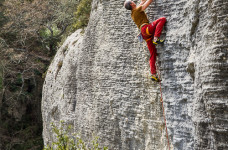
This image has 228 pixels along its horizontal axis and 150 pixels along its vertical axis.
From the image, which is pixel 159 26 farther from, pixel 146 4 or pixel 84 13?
pixel 84 13

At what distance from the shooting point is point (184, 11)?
3.66 metres

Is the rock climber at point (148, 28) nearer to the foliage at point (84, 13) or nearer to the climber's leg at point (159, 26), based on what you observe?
the climber's leg at point (159, 26)

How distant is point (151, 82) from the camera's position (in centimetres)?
454

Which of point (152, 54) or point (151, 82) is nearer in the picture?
point (152, 54)

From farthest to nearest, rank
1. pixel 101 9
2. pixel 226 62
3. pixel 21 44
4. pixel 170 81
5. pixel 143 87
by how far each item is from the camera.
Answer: pixel 21 44 → pixel 101 9 → pixel 143 87 → pixel 170 81 → pixel 226 62

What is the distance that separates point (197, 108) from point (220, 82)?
0.53 meters

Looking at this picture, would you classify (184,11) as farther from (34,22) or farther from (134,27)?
(34,22)

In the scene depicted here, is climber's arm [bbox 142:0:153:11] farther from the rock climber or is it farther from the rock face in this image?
the rock face

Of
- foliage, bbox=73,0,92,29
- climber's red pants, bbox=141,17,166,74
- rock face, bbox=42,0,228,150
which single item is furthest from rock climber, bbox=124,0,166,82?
foliage, bbox=73,0,92,29

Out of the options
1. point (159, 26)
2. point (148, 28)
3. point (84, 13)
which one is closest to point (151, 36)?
point (148, 28)

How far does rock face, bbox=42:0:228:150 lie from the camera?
2.97m

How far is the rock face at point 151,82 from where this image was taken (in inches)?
117

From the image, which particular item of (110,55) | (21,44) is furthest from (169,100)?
(21,44)

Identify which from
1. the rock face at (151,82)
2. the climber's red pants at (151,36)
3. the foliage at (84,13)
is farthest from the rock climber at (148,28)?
the foliage at (84,13)
